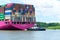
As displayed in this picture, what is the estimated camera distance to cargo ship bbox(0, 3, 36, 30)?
301ft

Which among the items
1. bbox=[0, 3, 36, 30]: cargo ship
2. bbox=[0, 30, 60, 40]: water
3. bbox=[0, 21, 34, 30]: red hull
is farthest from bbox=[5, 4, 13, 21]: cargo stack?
bbox=[0, 30, 60, 40]: water

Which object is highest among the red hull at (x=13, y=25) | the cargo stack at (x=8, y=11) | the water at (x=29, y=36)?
the cargo stack at (x=8, y=11)

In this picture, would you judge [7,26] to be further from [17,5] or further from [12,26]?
[17,5]

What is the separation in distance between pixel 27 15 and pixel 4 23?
783cm

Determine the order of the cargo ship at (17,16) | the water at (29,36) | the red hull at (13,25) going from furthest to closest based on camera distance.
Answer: the cargo ship at (17,16) < the red hull at (13,25) < the water at (29,36)

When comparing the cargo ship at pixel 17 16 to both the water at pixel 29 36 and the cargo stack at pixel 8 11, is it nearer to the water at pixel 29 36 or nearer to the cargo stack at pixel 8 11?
the cargo stack at pixel 8 11

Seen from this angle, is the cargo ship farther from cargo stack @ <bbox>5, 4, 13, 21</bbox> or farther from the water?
the water

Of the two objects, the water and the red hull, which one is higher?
the water

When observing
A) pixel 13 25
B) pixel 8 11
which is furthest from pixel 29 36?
pixel 8 11

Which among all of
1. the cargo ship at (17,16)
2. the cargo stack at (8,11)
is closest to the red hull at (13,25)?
the cargo ship at (17,16)

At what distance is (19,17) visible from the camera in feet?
305

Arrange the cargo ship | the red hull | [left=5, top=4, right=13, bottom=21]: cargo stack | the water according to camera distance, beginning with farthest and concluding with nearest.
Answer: [left=5, top=4, right=13, bottom=21]: cargo stack, the cargo ship, the red hull, the water

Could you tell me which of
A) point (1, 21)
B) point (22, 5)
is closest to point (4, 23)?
point (1, 21)

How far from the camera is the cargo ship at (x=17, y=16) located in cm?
9188
